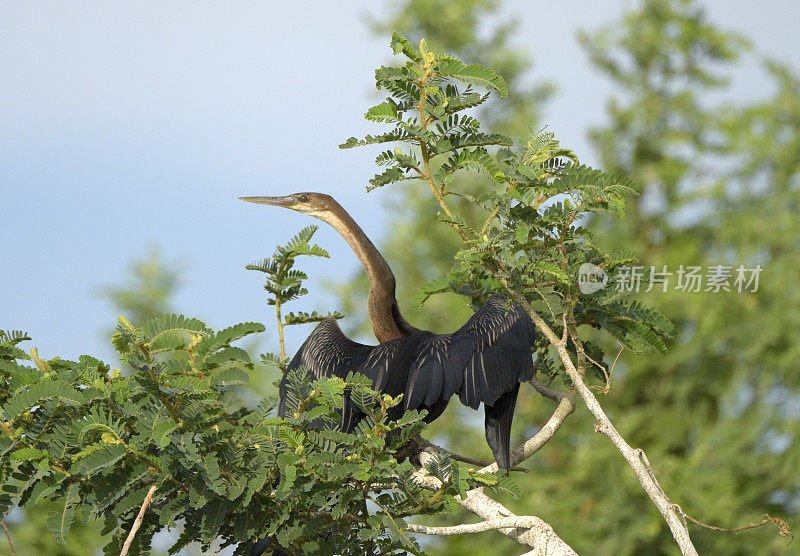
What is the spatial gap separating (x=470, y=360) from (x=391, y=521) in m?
0.90

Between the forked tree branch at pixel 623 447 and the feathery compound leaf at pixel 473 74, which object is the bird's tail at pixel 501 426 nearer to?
the forked tree branch at pixel 623 447

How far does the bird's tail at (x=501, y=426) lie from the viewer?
3379 mm

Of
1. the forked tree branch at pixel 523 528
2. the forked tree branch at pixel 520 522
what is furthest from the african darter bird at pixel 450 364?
the forked tree branch at pixel 523 528

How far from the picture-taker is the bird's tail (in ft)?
11.1

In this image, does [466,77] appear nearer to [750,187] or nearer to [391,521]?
[391,521]

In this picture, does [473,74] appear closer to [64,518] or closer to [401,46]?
[401,46]

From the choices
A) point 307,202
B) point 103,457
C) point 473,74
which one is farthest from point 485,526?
point 307,202

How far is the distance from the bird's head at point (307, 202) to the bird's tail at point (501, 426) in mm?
1416

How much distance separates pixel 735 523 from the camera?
34.8 feet

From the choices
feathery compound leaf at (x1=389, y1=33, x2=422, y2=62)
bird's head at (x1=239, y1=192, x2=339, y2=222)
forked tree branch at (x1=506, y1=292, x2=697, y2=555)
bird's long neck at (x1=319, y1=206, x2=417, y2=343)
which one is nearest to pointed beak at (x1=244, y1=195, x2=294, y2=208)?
bird's head at (x1=239, y1=192, x2=339, y2=222)

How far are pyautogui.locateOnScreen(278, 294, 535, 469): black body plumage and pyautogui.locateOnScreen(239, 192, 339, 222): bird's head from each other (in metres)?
1.02

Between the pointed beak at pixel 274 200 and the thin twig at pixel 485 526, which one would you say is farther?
the pointed beak at pixel 274 200

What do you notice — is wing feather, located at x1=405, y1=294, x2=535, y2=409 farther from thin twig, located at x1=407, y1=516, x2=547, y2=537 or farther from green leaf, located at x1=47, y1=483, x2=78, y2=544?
green leaf, located at x1=47, y1=483, x2=78, y2=544

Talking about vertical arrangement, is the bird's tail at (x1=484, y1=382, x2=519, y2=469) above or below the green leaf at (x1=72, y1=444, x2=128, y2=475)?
above
